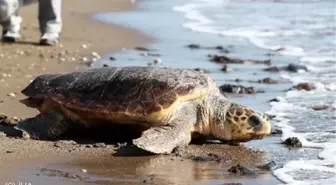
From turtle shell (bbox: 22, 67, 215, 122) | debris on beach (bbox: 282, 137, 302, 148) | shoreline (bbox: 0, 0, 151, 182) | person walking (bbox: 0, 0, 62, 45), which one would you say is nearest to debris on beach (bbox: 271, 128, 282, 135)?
debris on beach (bbox: 282, 137, 302, 148)

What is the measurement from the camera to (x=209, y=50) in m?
11.8

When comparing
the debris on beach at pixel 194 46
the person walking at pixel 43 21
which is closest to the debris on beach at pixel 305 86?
the debris on beach at pixel 194 46

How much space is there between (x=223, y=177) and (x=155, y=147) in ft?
2.21

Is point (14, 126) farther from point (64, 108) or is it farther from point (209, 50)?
point (209, 50)

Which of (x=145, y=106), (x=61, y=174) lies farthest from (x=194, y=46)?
(x=61, y=174)

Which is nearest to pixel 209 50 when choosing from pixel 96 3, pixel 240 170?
pixel 240 170

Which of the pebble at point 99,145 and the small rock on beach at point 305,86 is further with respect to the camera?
the small rock on beach at point 305,86

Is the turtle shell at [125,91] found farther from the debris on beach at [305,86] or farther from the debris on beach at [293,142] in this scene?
the debris on beach at [305,86]

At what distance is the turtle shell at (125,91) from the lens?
5.88m

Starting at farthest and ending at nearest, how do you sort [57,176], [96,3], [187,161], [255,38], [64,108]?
[96,3] → [255,38] → [64,108] → [187,161] → [57,176]

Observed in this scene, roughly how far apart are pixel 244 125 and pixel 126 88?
3.04ft

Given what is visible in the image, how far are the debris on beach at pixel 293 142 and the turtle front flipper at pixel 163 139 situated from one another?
2.51ft

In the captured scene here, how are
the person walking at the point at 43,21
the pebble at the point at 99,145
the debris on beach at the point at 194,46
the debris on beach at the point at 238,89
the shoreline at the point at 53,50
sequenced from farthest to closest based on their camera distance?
the debris on beach at the point at 194,46, the person walking at the point at 43,21, the debris on beach at the point at 238,89, the shoreline at the point at 53,50, the pebble at the point at 99,145

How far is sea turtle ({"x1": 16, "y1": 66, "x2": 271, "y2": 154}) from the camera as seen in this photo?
19.3ft
